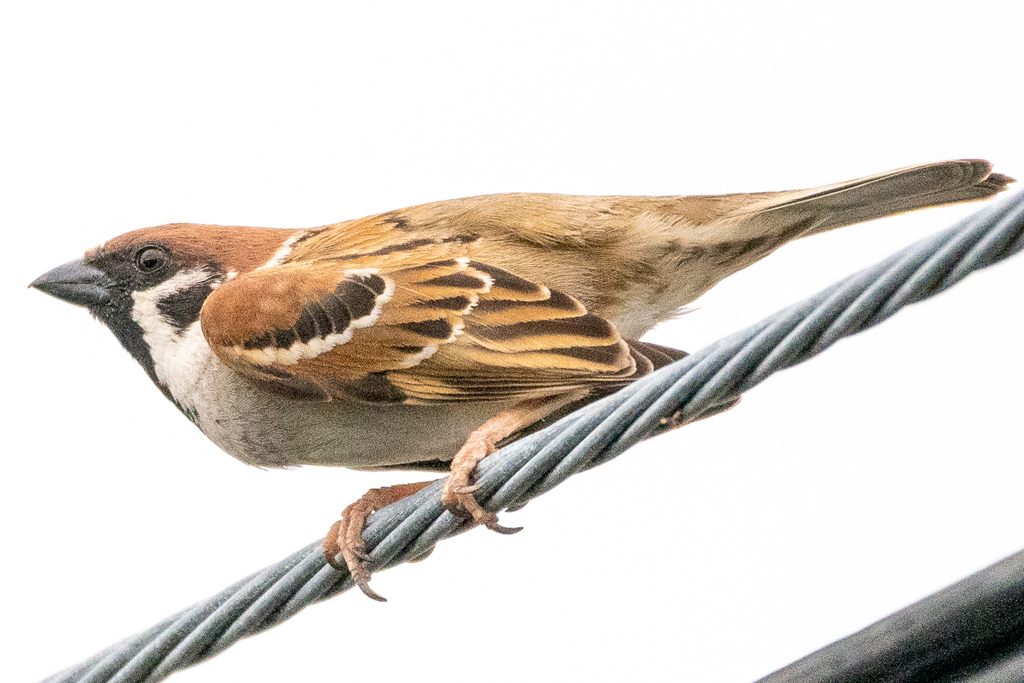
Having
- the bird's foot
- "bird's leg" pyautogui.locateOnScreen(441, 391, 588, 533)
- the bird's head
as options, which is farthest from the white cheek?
the bird's foot

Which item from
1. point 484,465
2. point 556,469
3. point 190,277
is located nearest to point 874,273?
point 556,469

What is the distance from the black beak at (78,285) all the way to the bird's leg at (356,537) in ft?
4.91

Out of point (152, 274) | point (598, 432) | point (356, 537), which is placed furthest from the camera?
point (152, 274)

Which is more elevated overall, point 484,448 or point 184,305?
point 184,305

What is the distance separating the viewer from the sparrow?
3992 mm

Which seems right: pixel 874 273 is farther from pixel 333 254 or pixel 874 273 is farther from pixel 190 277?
pixel 190 277

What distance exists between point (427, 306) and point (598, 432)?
1.49m

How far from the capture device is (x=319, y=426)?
14.1 feet

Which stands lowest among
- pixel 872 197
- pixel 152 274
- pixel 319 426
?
pixel 319 426

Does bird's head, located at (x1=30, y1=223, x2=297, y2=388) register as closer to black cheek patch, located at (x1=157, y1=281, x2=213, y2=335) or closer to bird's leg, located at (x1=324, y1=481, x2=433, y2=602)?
black cheek patch, located at (x1=157, y1=281, x2=213, y2=335)

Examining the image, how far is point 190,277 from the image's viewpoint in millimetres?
4738

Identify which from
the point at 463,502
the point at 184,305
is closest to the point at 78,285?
the point at 184,305

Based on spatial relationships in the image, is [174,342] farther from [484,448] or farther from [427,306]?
[484,448]

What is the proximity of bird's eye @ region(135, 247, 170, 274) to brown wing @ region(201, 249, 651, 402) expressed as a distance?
59cm
